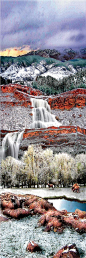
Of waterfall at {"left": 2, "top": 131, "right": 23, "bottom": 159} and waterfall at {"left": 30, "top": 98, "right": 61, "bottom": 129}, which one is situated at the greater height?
waterfall at {"left": 30, "top": 98, "right": 61, "bottom": 129}

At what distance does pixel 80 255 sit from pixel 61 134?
4.94 feet

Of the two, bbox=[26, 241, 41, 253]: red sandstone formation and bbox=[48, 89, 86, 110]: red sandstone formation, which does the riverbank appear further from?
bbox=[48, 89, 86, 110]: red sandstone formation

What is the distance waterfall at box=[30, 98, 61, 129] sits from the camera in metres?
3.42

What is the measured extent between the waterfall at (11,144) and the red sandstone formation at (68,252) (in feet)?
4.24

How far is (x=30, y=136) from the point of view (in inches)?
134

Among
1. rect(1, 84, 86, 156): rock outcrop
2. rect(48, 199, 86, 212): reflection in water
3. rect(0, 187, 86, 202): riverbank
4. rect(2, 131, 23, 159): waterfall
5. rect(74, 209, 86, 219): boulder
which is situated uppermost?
rect(1, 84, 86, 156): rock outcrop

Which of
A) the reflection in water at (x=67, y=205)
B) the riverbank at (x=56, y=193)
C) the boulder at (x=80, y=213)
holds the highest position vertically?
the riverbank at (x=56, y=193)

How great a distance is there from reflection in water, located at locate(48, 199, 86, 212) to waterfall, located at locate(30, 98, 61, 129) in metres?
1.01

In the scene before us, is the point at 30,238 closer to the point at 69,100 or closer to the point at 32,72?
the point at 69,100

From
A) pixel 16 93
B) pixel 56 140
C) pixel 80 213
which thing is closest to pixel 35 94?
pixel 16 93

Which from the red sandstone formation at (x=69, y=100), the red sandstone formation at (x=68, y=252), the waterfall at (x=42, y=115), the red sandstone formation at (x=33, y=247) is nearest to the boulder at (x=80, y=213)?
the red sandstone formation at (x=68, y=252)

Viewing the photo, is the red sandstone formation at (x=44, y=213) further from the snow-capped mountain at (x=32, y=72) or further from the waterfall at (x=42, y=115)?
the snow-capped mountain at (x=32, y=72)

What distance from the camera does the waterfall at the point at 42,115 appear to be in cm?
342

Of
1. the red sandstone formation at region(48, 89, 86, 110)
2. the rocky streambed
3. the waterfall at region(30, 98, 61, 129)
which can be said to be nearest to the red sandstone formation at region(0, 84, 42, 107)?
the waterfall at region(30, 98, 61, 129)
